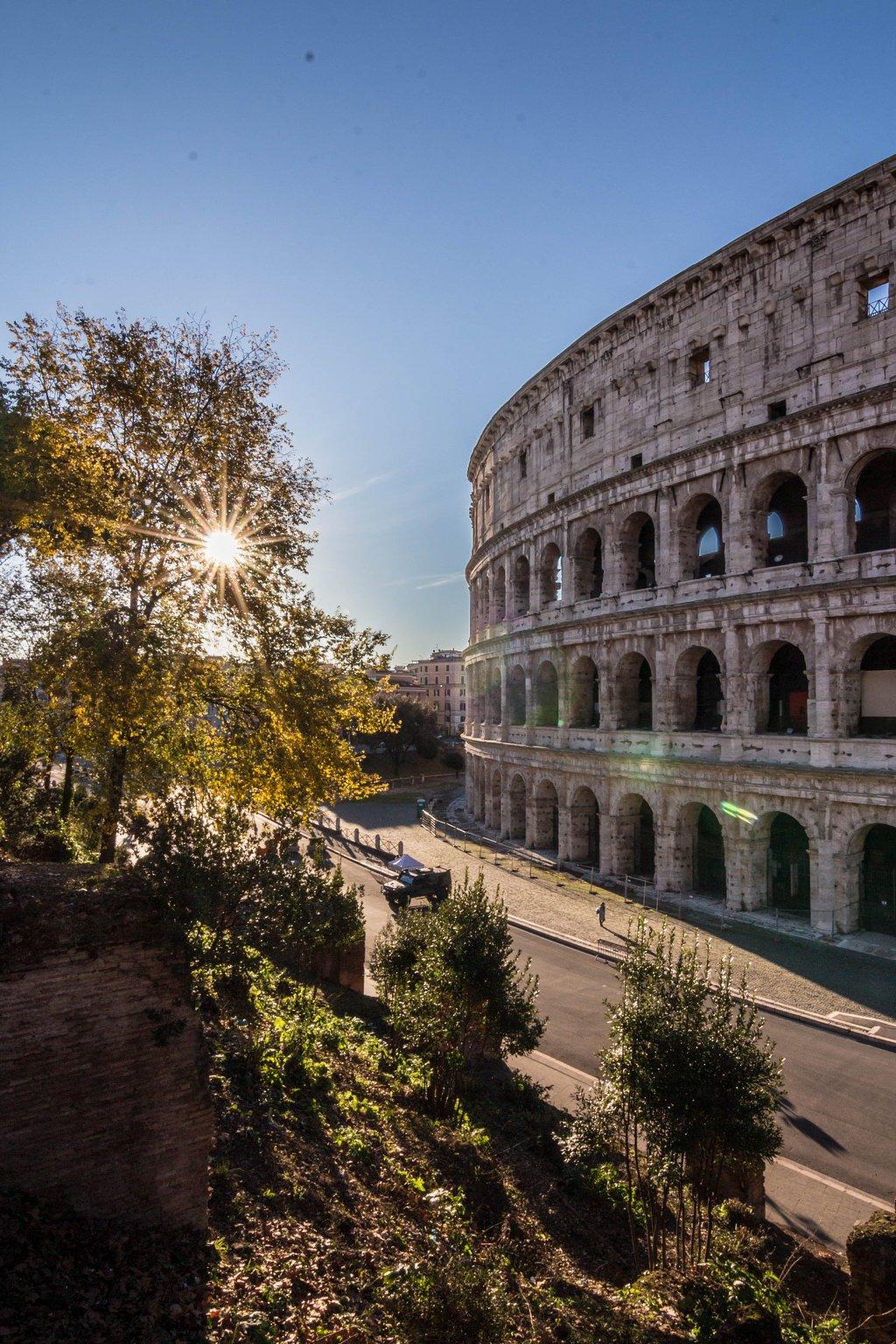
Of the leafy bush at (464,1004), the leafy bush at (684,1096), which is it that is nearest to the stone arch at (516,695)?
the leafy bush at (464,1004)

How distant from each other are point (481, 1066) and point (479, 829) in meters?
27.0

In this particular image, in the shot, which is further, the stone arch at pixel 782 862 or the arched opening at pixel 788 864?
the arched opening at pixel 788 864

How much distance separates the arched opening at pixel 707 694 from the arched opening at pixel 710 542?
11.3 feet

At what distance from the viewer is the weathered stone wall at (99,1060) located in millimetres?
→ 7230

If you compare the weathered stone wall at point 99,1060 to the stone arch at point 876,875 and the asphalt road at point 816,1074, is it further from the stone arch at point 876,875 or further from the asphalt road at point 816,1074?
the stone arch at point 876,875

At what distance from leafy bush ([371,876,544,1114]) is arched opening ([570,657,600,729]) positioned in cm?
2100

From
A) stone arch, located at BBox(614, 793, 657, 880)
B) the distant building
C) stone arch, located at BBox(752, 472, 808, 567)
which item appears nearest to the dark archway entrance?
stone arch, located at BBox(614, 793, 657, 880)

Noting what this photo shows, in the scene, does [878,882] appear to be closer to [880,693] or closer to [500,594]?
[880,693]

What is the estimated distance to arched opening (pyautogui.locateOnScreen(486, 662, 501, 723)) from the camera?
41.0m

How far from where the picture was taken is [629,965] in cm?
982

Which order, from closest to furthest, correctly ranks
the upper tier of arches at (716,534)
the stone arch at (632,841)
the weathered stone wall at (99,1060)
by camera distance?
the weathered stone wall at (99,1060)
the upper tier of arches at (716,534)
the stone arch at (632,841)

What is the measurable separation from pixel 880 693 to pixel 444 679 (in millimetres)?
115707

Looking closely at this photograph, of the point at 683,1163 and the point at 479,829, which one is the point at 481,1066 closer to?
the point at 683,1163

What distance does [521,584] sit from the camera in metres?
39.7
